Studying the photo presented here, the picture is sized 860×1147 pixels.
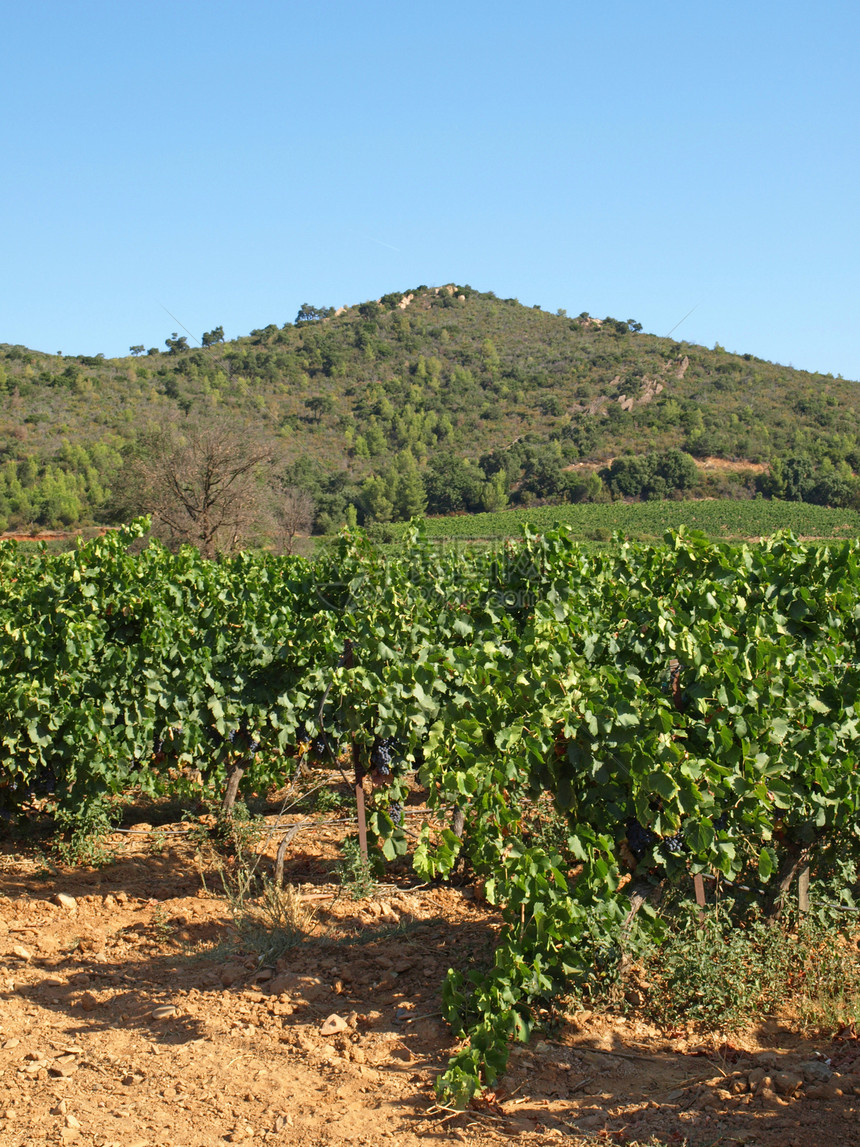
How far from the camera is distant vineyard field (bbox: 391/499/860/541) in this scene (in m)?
46.7

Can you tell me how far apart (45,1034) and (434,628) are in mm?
2762

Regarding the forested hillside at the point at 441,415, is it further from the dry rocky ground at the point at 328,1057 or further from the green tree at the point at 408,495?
the dry rocky ground at the point at 328,1057

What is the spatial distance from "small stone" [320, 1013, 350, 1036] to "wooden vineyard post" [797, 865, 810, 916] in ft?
6.69

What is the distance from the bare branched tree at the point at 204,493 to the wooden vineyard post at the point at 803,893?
25.1 m

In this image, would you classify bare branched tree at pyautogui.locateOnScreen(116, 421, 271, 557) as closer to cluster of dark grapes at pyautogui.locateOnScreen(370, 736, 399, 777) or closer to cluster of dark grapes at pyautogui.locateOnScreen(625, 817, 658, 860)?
cluster of dark grapes at pyautogui.locateOnScreen(370, 736, 399, 777)

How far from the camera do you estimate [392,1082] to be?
124 inches

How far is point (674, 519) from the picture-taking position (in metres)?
50.6

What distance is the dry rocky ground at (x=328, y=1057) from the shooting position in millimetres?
2881

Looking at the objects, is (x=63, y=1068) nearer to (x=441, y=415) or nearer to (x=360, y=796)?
(x=360, y=796)

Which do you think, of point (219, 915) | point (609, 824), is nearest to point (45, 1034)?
point (219, 915)

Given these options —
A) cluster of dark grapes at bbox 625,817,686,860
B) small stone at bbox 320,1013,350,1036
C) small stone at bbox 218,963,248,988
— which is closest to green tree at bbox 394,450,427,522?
small stone at bbox 218,963,248,988

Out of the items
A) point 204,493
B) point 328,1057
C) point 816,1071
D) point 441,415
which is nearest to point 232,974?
point 328,1057

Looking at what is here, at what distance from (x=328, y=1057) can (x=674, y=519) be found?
4960cm

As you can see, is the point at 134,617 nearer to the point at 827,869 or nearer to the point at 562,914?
the point at 562,914
